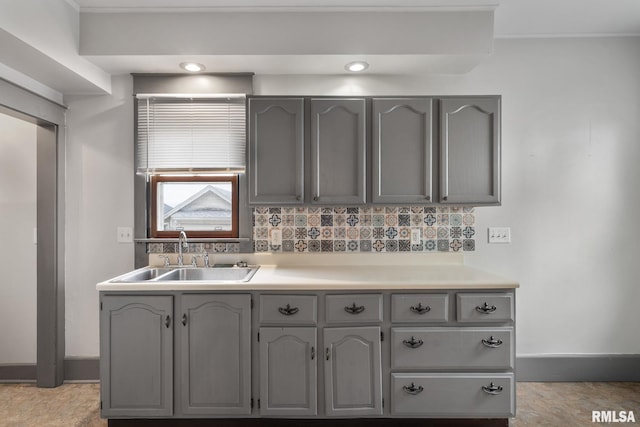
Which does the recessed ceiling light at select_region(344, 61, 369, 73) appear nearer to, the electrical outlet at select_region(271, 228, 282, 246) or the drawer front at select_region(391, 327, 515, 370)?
the electrical outlet at select_region(271, 228, 282, 246)

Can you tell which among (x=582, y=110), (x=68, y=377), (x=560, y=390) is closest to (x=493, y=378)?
(x=560, y=390)

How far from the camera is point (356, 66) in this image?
2.30 meters

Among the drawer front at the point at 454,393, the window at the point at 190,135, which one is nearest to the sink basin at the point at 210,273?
the window at the point at 190,135

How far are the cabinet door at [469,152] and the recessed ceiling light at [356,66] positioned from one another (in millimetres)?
577

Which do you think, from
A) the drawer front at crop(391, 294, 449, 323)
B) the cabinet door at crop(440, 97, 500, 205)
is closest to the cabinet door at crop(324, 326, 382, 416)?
the drawer front at crop(391, 294, 449, 323)

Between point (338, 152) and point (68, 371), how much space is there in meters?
2.48

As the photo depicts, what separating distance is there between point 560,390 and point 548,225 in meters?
1.15

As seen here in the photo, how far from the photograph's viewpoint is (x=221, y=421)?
1992 mm

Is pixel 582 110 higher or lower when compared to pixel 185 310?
higher

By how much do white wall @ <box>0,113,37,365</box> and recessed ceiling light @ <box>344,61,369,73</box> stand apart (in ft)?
7.59

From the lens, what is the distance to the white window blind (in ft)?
8.07

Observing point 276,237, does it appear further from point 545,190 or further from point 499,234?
point 545,190

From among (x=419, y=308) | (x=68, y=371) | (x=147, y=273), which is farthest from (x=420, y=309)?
(x=68, y=371)

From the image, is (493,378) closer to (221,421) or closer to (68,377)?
(221,421)
